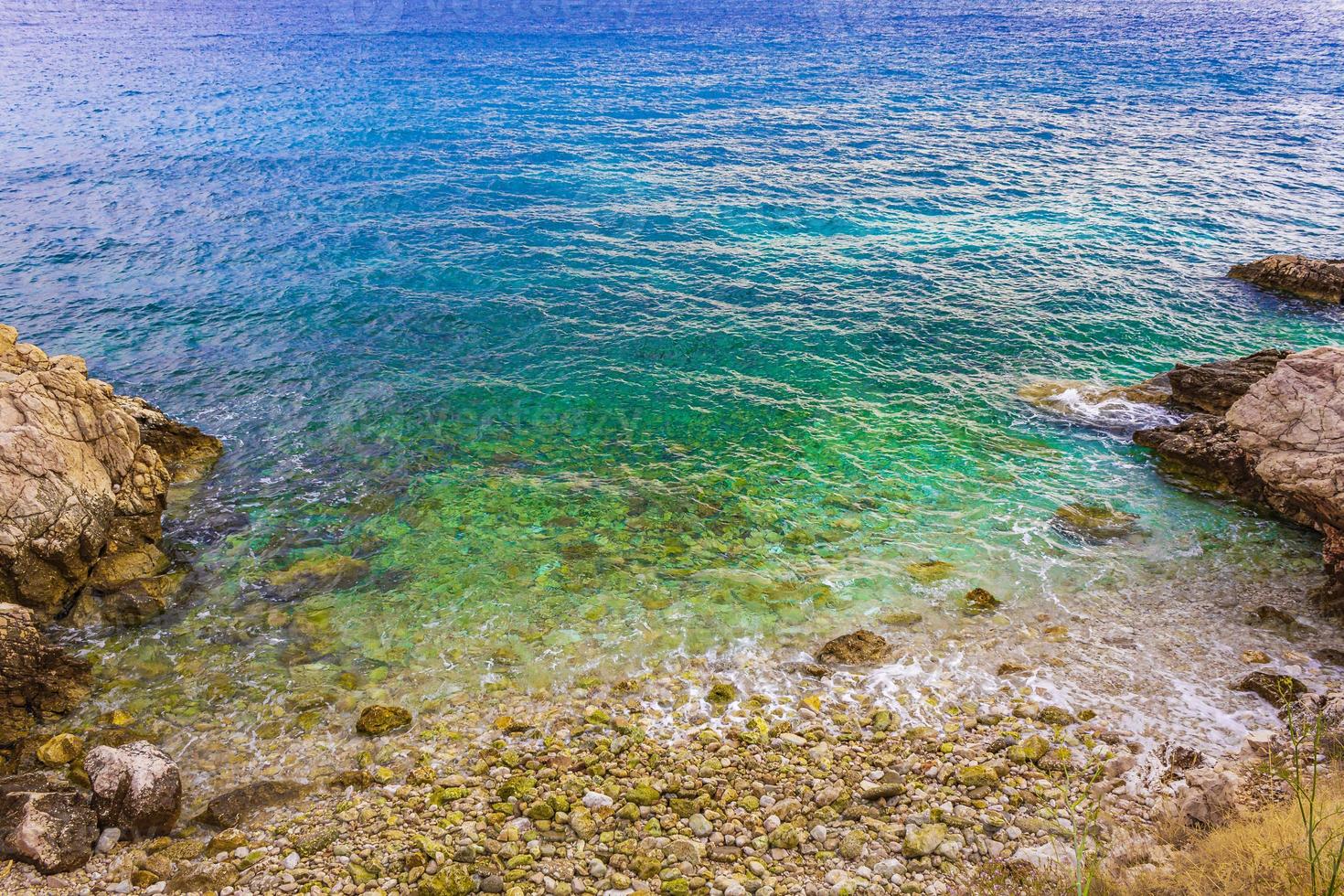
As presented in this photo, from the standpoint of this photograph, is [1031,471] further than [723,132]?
No

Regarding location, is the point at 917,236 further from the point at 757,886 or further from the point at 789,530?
the point at 757,886

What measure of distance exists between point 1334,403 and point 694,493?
1346cm

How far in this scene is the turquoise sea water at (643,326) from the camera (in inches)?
599

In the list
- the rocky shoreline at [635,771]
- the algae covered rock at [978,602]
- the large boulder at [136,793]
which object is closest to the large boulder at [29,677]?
the rocky shoreline at [635,771]

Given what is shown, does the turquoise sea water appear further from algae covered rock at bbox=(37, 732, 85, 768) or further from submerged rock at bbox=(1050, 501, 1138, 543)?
algae covered rock at bbox=(37, 732, 85, 768)

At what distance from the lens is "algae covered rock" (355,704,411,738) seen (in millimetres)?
11867

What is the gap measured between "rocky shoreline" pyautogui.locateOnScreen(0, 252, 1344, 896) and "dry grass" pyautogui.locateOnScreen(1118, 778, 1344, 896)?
0.48 m

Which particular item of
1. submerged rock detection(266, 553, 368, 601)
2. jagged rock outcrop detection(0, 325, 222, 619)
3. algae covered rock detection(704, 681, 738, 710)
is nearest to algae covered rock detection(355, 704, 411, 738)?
submerged rock detection(266, 553, 368, 601)

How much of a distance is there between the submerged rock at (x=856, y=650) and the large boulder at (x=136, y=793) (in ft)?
33.5

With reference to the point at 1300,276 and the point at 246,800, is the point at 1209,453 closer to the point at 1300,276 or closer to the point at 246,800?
the point at 1300,276

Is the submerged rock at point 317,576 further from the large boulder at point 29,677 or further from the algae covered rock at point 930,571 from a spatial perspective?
the algae covered rock at point 930,571

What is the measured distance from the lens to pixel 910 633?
13859 millimetres

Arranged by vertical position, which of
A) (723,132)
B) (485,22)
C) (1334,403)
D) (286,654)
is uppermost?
(485,22)

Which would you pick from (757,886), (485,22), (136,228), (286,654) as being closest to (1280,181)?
(757,886)
